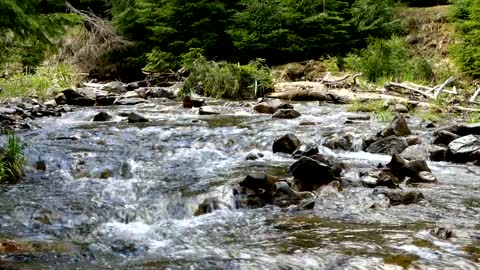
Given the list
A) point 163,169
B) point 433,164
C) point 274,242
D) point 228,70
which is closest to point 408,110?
point 433,164

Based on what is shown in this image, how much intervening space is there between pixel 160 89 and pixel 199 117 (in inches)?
213

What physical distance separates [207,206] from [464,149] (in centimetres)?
425

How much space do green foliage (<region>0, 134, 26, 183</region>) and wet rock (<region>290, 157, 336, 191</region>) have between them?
3496 millimetres

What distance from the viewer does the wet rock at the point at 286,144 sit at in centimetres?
824

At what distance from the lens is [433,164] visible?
7.43 metres

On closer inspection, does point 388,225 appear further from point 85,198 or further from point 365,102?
point 365,102

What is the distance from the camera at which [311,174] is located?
629 cm

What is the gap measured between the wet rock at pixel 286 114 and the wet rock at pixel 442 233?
6942 mm

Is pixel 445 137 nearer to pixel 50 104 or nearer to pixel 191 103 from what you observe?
pixel 191 103

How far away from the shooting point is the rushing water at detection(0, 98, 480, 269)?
397 cm

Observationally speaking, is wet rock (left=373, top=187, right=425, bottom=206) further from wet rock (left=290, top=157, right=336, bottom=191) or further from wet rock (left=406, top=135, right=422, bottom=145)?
wet rock (left=406, top=135, right=422, bottom=145)

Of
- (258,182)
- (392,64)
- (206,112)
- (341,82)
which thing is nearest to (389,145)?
(258,182)

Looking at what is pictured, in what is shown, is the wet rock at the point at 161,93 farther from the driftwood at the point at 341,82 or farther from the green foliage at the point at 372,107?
the green foliage at the point at 372,107

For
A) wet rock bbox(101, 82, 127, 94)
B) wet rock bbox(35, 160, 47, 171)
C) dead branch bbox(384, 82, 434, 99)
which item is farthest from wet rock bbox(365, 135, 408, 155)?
wet rock bbox(101, 82, 127, 94)
